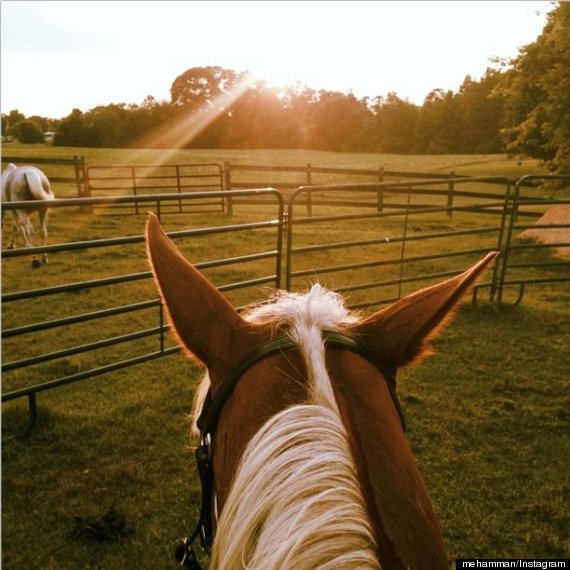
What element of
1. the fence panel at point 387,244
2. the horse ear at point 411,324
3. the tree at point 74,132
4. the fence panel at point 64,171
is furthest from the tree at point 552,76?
the tree at point 74,132

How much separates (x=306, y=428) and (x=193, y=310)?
0.44 m

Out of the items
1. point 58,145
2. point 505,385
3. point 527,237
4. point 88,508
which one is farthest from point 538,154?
point 58,145

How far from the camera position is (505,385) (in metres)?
4.41

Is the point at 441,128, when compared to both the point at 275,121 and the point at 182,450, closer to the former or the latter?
the point at 275,121

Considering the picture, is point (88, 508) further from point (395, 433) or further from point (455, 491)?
point (395, 433)

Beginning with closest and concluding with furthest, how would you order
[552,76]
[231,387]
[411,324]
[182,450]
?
[231,387], [411,324], [182,450], [552,76]

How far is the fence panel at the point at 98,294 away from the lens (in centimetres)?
348

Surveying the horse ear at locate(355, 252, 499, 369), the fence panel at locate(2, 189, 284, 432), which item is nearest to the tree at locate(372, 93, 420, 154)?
the fence panel at locate(2, 189, 284, 432)

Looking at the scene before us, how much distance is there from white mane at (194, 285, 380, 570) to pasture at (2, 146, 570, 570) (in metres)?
1.96

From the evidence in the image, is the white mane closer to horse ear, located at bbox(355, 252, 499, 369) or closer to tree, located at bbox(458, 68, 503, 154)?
horse ear, located at bbox(355, 252, 499, 369)

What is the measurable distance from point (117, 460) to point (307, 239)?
26.4 feet

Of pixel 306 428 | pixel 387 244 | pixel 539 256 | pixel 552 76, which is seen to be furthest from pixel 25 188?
A: pixel 552 76

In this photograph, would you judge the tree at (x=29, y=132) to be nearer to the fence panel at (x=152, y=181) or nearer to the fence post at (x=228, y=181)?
the fence panel at (x=152, y=181)

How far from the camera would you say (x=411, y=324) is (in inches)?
46.8
